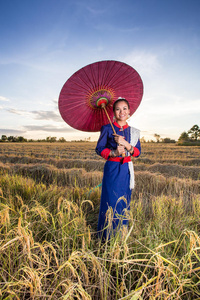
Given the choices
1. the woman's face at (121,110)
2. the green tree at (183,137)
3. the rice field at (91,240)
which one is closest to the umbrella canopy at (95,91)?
the woman's face at (121,110)

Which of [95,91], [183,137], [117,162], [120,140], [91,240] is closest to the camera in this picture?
[91,240]

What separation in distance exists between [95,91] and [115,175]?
3.58 feet

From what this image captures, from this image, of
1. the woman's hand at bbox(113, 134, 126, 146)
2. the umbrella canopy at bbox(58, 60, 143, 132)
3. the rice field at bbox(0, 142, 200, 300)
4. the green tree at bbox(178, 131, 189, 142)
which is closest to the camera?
the rice field at bbox(0, 142, 200, 300)

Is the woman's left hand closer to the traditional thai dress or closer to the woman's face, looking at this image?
the traditional thai dress

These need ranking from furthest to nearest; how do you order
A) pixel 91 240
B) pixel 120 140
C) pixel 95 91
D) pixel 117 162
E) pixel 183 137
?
1. pixel 183 137
2. pixel 95 91
3. pixel 117 162
4. pixel 120 140
5. pixel 91 240

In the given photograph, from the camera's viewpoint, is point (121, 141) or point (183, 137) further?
point (183, 137)

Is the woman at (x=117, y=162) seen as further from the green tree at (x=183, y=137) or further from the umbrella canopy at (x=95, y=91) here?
the green tree at (x=183, y=137)

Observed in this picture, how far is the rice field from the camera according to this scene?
44.9 inches

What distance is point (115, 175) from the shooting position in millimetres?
2037

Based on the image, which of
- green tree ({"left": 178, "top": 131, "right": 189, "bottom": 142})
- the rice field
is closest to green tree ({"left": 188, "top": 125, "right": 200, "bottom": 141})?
green tree ({"left": 178, "top": 131, "right": 189, "bottom": 142})

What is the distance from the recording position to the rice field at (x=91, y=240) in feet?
3.74

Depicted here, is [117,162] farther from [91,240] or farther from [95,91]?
[95,91]

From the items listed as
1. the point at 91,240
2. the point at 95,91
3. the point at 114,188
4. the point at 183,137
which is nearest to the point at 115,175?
the point at 114,188

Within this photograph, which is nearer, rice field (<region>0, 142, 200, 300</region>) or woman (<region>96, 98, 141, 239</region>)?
rice field (<region>0, 142, 200, 300</region>)
